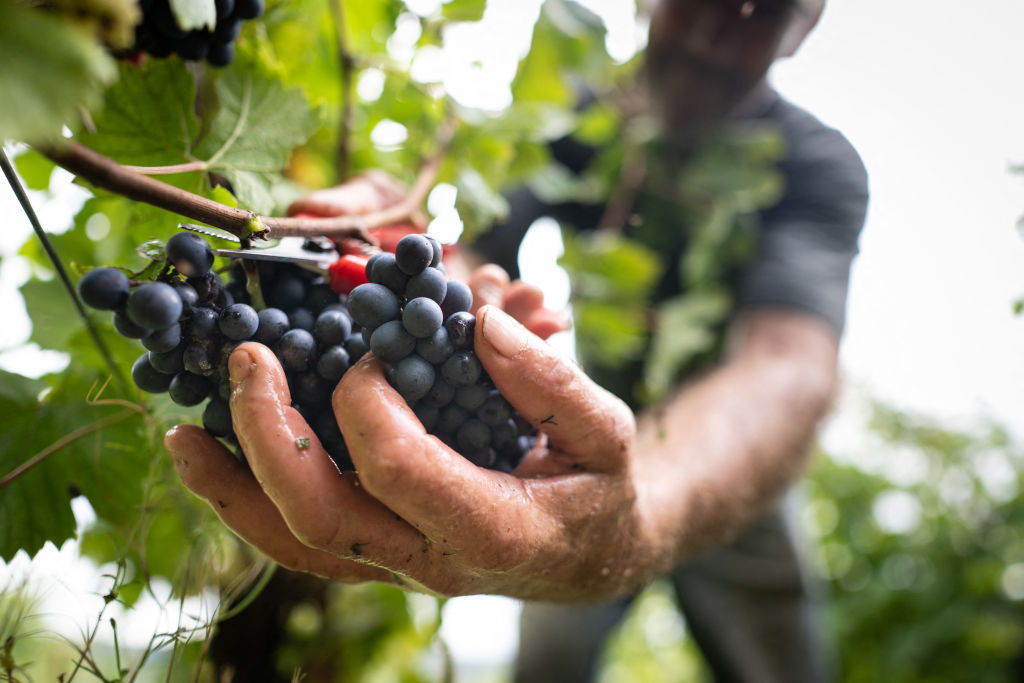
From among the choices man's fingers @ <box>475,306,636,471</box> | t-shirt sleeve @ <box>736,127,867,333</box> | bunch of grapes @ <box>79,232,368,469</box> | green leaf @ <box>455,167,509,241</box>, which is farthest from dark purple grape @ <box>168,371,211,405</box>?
t-shirt sleeve @ <box>736,127,867,333</box>

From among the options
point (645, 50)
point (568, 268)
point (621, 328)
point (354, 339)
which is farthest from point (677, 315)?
point (354, 339)

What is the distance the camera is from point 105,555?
924mm

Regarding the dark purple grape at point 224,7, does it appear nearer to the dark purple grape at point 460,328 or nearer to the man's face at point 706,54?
the dark purple grape at point 460,328

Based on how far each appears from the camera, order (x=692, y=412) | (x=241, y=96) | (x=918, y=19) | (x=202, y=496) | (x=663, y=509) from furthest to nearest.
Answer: (x=692, y=412) → (x=918, y=19) → (x=663, y=509) → (x=241, y=96) → (x=202, y=496)

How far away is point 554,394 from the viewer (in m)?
0.48

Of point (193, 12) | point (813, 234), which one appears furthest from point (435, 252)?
point (813, 234)

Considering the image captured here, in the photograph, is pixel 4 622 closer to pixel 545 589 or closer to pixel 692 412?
pixel 545 589

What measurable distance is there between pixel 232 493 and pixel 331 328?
15 centimetres

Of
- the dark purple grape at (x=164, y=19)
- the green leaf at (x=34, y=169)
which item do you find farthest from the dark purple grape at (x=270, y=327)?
the green leaf at (x=34, y=169)

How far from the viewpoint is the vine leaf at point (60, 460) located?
1.86 ft

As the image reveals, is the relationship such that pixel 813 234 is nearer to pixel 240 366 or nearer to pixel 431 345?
pixel 431 345

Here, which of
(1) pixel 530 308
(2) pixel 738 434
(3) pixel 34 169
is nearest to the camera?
(1) pixel 530 308

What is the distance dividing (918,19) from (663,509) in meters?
0.77

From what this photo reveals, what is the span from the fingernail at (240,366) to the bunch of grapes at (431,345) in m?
0.08
